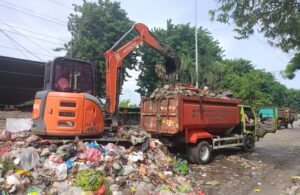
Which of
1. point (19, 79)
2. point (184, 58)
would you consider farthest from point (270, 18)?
point (184, 58)

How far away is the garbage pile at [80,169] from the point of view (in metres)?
4.93

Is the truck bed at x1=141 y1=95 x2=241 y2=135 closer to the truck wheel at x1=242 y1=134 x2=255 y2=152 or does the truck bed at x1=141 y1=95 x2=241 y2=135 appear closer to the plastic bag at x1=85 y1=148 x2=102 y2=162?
the truck wheel at x1=242 y1=134 x2=255 y2=152

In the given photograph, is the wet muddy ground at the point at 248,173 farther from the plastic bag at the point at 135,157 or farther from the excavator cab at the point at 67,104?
the excavator cab at the point at 67,104

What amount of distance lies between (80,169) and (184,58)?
20124mm

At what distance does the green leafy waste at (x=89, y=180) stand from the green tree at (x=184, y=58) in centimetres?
1606

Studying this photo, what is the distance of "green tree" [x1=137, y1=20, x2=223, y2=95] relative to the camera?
23.4 meters

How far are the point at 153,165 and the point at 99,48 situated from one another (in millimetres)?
14074

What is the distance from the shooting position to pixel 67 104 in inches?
238

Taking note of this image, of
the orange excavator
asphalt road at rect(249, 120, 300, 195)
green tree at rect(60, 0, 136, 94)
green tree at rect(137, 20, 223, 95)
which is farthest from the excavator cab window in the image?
green tree at rect(137, 20, 223, 95)

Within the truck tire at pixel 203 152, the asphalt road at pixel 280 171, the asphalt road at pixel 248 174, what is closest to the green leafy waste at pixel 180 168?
the asphalt road at pixel 248 174

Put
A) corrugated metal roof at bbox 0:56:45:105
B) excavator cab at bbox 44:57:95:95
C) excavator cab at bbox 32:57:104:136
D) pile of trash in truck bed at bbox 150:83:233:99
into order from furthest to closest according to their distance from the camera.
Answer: corrugated metal roof at bbox 0:56:45:105, pile of trash in truck bed at bbox 150:83:233:99, excavator cab at bbox 44:57:95:95, excavator cab at bbox 32:57:104:136

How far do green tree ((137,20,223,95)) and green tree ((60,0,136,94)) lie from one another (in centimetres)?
398

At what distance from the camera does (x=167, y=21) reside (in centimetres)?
2705

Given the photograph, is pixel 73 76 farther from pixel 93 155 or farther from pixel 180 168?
pixel 180 168
